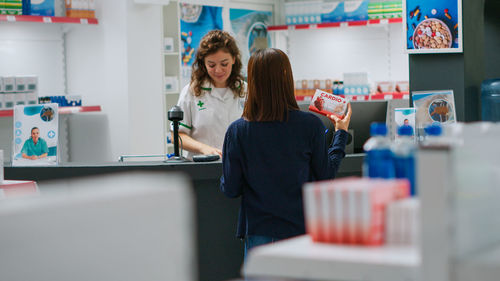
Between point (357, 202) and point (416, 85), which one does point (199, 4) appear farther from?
point (357, 202)

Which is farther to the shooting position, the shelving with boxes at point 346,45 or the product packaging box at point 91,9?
the shelving with boxes at point 346,45

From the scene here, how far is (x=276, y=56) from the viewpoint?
2762 millimetres

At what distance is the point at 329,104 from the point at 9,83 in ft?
11.9

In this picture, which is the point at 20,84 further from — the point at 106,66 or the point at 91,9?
the point at 91,9

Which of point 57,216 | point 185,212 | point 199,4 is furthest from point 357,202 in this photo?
point 199,4

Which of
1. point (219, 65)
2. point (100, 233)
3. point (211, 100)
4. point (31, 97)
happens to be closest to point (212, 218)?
point (211, 100)

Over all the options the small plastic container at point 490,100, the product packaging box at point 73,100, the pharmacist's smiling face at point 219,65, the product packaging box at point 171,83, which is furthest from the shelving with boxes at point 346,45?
the pharmacist's smiling face at point 219,65

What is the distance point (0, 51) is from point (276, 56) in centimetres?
461

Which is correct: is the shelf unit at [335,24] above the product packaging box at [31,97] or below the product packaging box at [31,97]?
above

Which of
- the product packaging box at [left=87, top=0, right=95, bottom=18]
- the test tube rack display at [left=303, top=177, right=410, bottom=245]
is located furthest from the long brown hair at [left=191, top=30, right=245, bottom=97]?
the product packaging box at [left=87, top=0, right=95, bottom=18]

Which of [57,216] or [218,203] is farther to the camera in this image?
[218,203]

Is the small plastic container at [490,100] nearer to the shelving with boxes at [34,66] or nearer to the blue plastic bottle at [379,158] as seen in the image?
the blue plastic bottle at [379,158]

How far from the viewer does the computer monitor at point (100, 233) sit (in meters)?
1.04

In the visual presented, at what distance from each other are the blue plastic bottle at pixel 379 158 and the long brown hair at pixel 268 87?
0.95 metres
